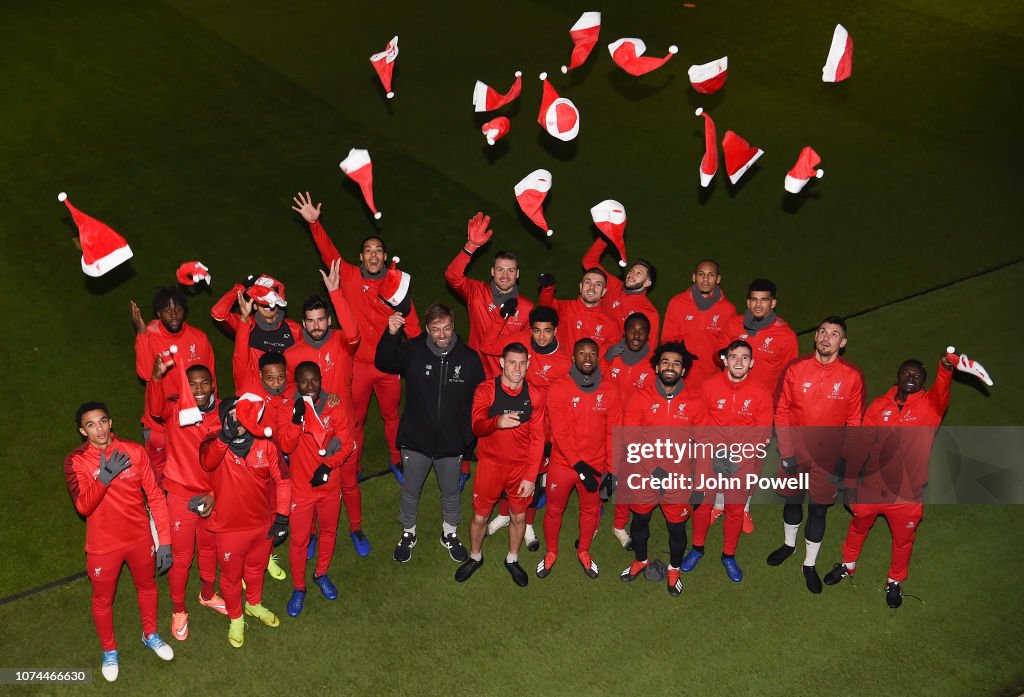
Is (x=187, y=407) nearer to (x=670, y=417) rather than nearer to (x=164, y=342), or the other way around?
(x=164, y=342)

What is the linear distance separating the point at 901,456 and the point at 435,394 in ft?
11.9

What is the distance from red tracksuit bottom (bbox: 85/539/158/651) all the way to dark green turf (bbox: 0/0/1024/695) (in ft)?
1.05

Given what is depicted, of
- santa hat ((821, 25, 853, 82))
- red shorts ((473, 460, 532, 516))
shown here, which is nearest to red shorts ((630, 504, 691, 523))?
red shorts ((473, 460, 532, 516))

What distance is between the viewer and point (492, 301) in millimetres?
8820

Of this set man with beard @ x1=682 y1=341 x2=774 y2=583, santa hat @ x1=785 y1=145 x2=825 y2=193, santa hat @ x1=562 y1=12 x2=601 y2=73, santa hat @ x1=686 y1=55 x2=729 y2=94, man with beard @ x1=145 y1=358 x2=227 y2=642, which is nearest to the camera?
man with beard @ x1=145 y1=358 x2=227 y2=642

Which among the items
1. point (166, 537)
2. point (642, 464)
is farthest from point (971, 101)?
point (166, 537)

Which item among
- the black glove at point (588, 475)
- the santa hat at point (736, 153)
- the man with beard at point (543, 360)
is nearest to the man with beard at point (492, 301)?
the man with beard at point (543, 360)

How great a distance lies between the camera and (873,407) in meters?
→ 8.12

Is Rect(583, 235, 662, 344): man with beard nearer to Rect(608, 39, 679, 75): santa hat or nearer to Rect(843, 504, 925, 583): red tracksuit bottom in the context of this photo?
Rect(843, 504, 925, 583): red tracksuit bottom

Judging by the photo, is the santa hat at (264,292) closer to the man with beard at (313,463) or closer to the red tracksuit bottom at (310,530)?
the man with beard at (313,463)

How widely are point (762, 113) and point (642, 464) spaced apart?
28.1ft

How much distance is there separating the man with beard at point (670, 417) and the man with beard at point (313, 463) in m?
2.20

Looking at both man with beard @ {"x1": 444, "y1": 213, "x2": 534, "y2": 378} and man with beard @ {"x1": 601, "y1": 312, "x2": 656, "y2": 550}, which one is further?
man with beard @ {"x1": 444, "y1": 213, "x2": 534, "y2": 378}

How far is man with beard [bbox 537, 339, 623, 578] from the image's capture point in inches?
303
